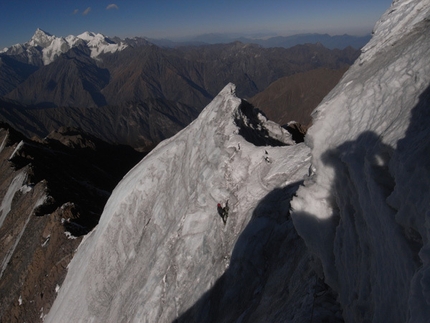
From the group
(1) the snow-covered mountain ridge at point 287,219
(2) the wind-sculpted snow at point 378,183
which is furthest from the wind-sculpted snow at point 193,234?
(2) the wind-sculpted snow at point 378,183

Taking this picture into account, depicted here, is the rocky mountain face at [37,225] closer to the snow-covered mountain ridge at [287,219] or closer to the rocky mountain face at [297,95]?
the snow-covered mountain ridge at [287,219]

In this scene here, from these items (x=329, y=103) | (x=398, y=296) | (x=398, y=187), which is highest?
(x=329, y=103)

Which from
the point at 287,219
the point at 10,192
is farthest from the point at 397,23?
the point at 10,192

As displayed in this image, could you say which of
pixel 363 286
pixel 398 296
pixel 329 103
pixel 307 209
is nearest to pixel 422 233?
pixel 398 296

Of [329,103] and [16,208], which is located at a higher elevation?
[329,103]

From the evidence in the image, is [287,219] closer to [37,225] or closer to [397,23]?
[397,23]

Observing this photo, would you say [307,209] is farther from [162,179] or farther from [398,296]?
[162,179]
